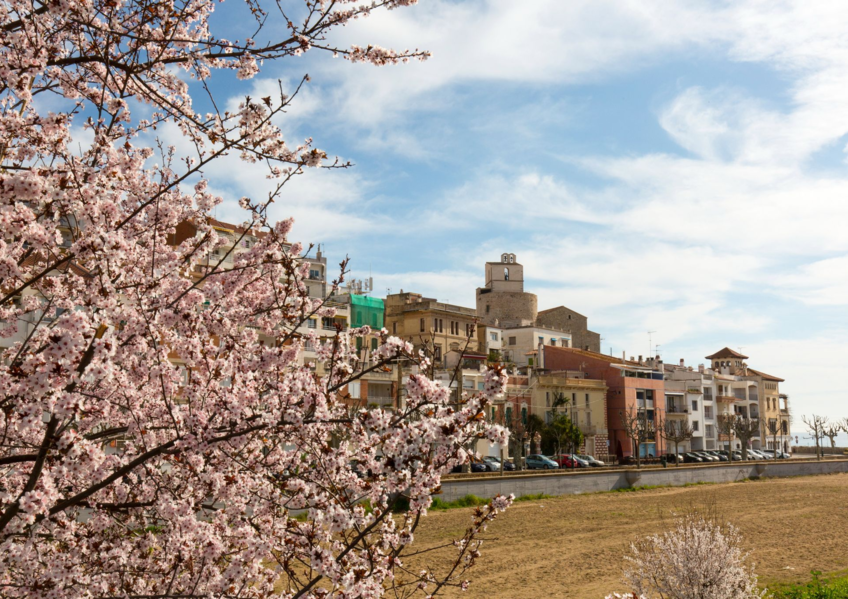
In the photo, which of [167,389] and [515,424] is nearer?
[167,389]

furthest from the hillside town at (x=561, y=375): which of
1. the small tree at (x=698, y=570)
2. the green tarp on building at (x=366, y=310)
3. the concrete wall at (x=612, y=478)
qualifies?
the small tree at (x=698, y=570)

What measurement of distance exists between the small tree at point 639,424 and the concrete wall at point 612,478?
11.0 metres

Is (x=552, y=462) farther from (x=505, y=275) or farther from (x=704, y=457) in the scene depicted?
(x=505, y=275)

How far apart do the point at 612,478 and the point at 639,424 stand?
91.5 feet

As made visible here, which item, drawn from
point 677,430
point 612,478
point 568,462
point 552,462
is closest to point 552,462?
point 552,462

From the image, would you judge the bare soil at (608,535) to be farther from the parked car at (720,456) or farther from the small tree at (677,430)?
the parked car at (720,456)

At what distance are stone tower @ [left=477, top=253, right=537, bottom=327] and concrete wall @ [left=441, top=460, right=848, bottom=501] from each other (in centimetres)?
3508

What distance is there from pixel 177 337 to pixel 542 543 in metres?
19.7

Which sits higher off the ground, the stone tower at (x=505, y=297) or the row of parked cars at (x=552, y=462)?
the stone tower at (x=505, y=297)

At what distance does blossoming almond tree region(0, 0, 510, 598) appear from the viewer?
4.27 m

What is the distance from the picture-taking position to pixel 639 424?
6706 cm

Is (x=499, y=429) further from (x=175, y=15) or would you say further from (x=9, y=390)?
(x=175, y=15)

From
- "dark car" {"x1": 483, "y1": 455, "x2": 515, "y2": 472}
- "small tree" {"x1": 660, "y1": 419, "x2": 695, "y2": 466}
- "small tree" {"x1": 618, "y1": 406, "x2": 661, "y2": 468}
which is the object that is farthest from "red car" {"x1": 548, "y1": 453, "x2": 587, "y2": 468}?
"small tree" {"x1": 660, "y1": 419, "x2": 695, "y2": 466}

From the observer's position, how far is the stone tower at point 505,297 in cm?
8625
